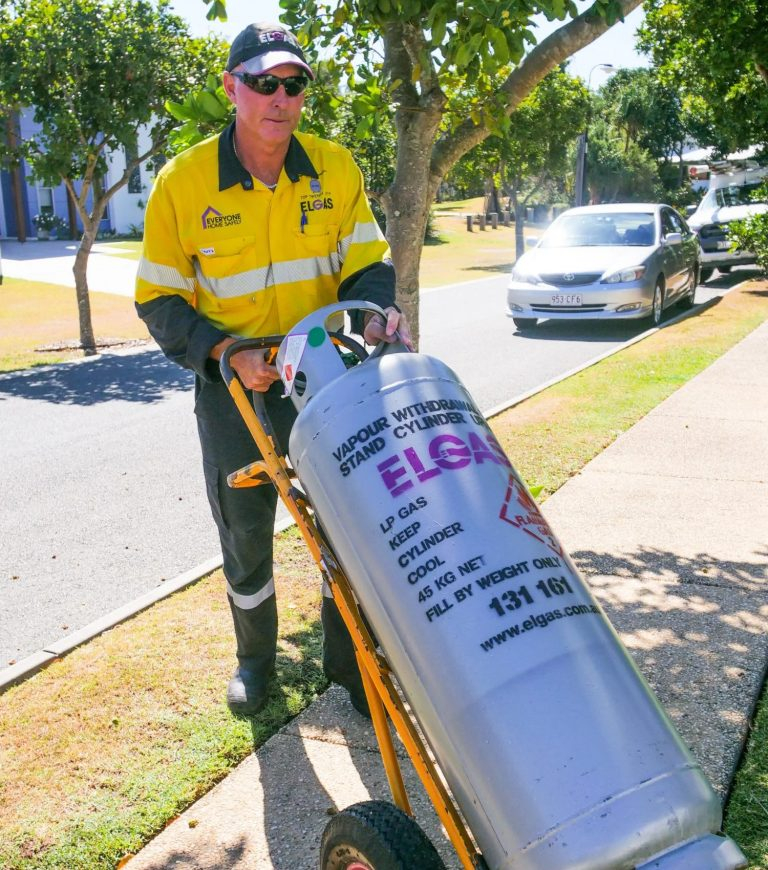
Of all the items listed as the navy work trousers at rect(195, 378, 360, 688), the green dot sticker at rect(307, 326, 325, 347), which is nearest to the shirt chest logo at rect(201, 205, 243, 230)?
the navy work trousers at rect(195, 378, 360, 688)

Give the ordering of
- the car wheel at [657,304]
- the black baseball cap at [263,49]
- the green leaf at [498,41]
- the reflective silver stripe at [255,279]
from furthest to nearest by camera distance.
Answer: the car wheel at [657,304] → the green leaf at [498,41] → the reflective silver stripe at [255,279] → the black baseball cap at [263,49]

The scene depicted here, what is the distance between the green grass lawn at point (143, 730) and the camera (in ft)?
9.69

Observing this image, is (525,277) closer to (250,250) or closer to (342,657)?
(342,657)

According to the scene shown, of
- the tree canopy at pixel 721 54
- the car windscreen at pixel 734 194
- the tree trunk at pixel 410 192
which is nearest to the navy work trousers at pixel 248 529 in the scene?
the tree trunk at pixel 410 192

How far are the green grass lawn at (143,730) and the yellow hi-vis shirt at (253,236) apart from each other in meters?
1.33

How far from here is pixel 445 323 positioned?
15.5 metres

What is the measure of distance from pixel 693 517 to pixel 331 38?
312 cm

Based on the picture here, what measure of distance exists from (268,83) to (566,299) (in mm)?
10871

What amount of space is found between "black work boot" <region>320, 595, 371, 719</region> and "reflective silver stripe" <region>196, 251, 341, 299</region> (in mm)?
1082

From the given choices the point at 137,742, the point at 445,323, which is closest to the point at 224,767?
the point at 137,742

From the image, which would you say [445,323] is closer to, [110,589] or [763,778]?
[110,589]

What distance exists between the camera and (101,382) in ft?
36.8

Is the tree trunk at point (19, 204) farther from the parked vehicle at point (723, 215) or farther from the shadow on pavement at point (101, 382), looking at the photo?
the shadow on pavement at point (101, 382)

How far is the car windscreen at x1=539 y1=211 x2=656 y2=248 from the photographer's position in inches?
574
